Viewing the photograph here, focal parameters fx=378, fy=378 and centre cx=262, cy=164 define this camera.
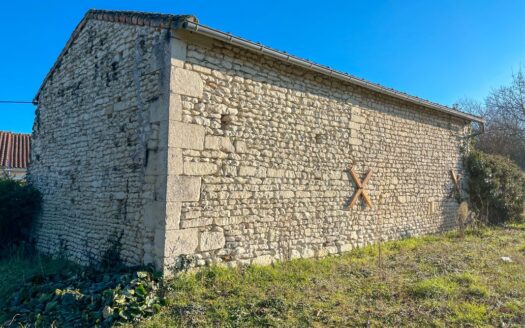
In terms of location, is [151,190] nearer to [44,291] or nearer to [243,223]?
[243,223]

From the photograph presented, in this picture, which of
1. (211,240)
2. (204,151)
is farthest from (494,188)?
(204,151)

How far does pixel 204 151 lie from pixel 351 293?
118 inches

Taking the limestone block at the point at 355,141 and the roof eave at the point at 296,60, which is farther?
the limestone block at the point at 355,141

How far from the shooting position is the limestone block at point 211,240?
5707mm

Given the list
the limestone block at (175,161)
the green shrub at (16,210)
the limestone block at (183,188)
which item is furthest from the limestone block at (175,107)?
the green shrub at (16,210)

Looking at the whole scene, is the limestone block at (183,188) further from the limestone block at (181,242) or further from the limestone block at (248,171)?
the limestone block at (248,171)

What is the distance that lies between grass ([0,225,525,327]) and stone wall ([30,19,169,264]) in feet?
3.70

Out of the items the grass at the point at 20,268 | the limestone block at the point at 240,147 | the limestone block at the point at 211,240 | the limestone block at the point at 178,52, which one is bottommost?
the grass at the point at 20,268

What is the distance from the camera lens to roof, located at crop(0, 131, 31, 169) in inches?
590

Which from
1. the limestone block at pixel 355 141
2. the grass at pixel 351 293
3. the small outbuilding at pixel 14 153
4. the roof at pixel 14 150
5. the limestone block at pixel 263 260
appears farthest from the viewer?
the roof at pixel 14 150

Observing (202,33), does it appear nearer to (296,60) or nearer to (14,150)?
(296,60)

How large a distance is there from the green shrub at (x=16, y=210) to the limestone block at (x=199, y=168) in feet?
17.3

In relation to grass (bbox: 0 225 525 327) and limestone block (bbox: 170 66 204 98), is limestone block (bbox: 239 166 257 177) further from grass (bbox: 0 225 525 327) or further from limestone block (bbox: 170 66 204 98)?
grass (bbox: 0 225 525 327)

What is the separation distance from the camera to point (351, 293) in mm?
5398
